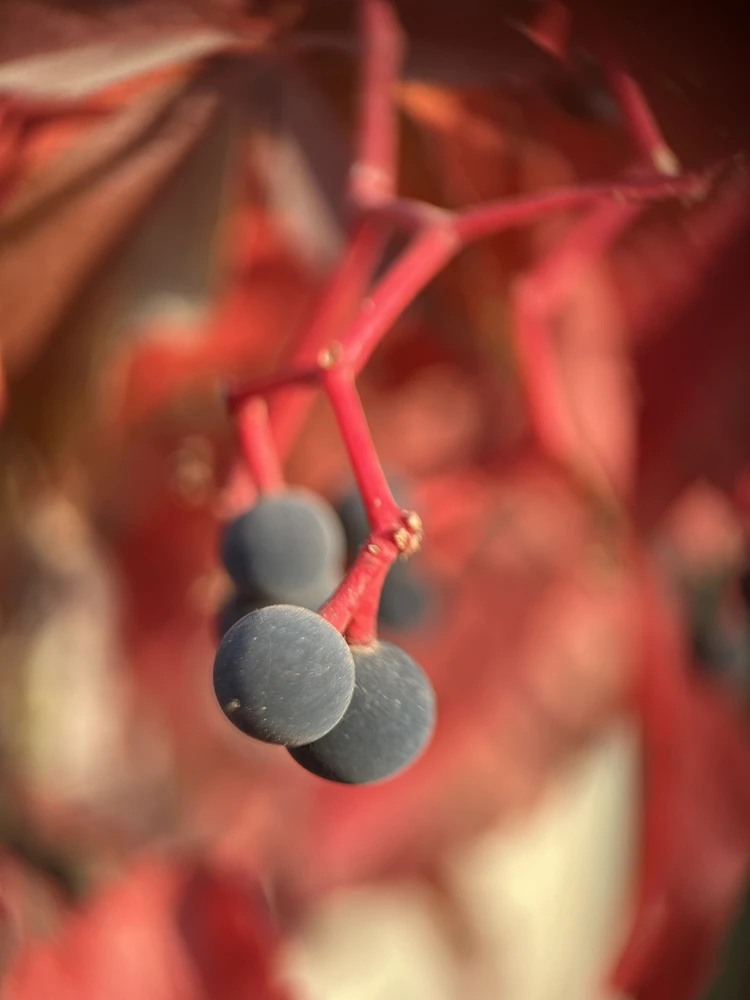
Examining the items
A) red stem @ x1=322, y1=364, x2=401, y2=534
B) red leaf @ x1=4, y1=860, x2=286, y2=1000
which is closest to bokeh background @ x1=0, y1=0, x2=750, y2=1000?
red leaf @ x1=4, y1=860, x2=286, y2=1000

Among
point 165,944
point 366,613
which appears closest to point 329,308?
point 366,613

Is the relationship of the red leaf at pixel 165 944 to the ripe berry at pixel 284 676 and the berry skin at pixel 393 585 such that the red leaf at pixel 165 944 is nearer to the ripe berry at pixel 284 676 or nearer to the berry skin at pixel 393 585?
the berry skin at pixel 393 585

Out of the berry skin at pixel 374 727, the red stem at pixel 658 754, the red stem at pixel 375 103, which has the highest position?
the red stem at pixel 375 103

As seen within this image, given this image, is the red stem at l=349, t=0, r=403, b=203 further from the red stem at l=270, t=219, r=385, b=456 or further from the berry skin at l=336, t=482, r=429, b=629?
the berry skin at l=336, t=482, r=429, b=629

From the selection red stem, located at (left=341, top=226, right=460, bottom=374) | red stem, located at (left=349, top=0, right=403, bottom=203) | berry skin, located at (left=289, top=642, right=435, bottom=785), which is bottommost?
berry skin, located at (left=289, top=642, right=435, bottom=785)

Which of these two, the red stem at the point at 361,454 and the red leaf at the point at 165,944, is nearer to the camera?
the red stem at the point at 361,454

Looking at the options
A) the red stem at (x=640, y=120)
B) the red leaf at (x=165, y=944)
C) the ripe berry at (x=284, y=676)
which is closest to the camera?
the ripe berry at (x=284, y=676)

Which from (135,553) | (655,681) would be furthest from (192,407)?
(655,681)

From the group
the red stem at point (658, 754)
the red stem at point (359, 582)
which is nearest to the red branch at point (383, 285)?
the red stem at point (359, 582)
